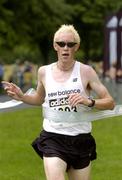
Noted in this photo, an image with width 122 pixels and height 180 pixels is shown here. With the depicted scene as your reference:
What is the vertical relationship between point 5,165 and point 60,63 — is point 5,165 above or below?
below

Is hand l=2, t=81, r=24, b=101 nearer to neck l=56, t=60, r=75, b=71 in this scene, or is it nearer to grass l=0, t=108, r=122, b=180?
neck l=56, t=60, r=75, b=71

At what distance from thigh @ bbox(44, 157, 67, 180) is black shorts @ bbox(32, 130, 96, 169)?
0.05m

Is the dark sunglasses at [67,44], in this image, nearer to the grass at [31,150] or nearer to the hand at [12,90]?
the hand at [12,90]

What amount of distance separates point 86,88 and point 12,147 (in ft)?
24.9

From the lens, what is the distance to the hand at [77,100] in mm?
6562

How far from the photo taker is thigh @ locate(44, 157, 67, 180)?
6.65 metres

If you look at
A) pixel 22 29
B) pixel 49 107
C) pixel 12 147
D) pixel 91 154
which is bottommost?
pixel 22 29

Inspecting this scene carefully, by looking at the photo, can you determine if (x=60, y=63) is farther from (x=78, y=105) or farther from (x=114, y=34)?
(x=114, y=34)

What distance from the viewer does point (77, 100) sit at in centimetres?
656

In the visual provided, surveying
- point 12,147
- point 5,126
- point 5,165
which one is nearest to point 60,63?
point 5,165

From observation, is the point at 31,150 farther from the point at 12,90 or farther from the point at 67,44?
the point at 67,44

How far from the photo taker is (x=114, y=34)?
1232 inches

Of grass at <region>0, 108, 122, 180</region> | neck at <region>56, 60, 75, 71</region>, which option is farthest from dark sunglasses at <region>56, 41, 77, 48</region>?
grass at <region>0, 108, 122, 180</region>

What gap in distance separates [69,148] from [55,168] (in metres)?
0.27
